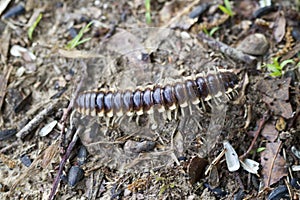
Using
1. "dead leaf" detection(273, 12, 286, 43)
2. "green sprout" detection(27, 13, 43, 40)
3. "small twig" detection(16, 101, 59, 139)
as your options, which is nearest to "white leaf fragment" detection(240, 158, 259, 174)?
"dead leaf" detection(273, 12, 286, 43)

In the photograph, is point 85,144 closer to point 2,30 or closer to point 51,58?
point 51,58

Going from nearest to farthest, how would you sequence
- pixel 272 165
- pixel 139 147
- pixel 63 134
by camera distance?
1. pixel 272 165
2. pixel 139 147
3. pixel 63 134

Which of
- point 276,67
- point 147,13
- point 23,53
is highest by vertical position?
point 147,13

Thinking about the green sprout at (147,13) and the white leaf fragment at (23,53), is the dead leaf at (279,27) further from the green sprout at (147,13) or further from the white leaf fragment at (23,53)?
the white leaf fragment at (23,53)

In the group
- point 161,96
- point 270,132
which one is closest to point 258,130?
point 270,132

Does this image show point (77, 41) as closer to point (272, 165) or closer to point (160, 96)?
point (160, 96)

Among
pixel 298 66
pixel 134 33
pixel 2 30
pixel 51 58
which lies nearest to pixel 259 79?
pixel 298 66

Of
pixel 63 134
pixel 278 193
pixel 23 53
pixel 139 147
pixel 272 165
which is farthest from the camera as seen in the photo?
pixel 23 53
